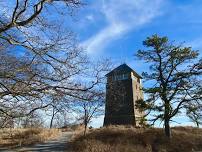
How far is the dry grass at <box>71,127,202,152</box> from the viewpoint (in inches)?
1081

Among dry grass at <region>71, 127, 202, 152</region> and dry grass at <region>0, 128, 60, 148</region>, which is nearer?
dry grass at <region>71, 127, 202, 152</region>

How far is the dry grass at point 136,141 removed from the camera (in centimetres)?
2745

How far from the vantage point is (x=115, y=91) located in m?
10.2

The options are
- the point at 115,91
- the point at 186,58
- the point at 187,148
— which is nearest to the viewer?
the point at 115,91

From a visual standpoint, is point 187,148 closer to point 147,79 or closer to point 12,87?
point 147,79

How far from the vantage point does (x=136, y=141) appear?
32.1 meters

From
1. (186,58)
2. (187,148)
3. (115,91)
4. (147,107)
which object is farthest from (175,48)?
(115,91)

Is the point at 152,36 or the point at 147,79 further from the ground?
the point at 152,36

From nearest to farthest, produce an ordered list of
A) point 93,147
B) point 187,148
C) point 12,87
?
point 12,87
point 93,147
point 187,148

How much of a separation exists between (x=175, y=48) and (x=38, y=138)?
1587 cm

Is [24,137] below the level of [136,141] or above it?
above

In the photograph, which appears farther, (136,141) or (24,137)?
(24,137)

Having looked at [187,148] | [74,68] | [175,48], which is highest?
[175,48]

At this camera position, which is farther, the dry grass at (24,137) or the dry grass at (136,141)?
the dry grass at (24,137)
